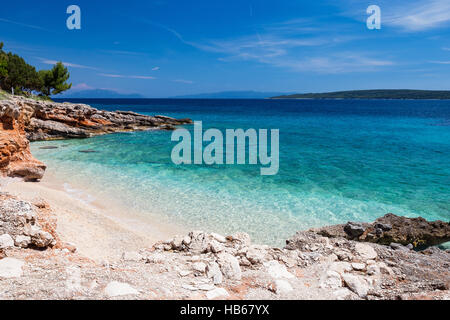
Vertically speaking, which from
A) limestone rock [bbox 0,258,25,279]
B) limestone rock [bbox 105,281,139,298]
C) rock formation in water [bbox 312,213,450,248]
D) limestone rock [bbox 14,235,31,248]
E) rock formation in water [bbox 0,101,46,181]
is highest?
rock formation in water [bbox 0,101,46,181]

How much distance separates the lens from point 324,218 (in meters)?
11.2

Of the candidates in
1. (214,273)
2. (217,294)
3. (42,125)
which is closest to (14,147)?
(214,273)

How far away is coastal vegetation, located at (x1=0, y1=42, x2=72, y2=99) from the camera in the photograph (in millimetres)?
52344

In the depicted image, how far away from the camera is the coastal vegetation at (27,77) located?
2061 inches

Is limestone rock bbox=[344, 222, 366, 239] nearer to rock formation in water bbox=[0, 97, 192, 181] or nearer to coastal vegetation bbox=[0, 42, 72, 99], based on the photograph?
rock formation in water bbox=[0, 97, 192, 181]

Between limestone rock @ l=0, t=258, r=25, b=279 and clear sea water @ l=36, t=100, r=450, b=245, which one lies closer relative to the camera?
limestone rock @ l=0, t=258, r=25, b=279

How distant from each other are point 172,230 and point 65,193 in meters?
6.63

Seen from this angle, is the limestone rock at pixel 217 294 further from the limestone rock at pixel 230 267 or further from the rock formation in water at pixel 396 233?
the rock formation in water at pixel 396 233

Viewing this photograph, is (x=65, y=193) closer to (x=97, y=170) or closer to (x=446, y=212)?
(x=97, y=170)

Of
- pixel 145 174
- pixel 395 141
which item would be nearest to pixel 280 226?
pixel 145 174

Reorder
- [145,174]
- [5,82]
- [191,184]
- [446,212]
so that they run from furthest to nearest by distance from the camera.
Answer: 1. [5,82]
2. [145,174]
3. [191,184]
4. [446,212]

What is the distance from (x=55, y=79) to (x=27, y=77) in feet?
23.5

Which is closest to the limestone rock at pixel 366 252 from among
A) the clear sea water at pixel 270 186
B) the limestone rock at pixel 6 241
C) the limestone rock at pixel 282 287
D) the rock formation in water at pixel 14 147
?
the limestone rock at pixel 282 287

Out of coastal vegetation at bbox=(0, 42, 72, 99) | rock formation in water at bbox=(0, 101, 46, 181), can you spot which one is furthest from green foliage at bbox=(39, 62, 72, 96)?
rock formation in water at bbox=(0, 101, 46, 181)
